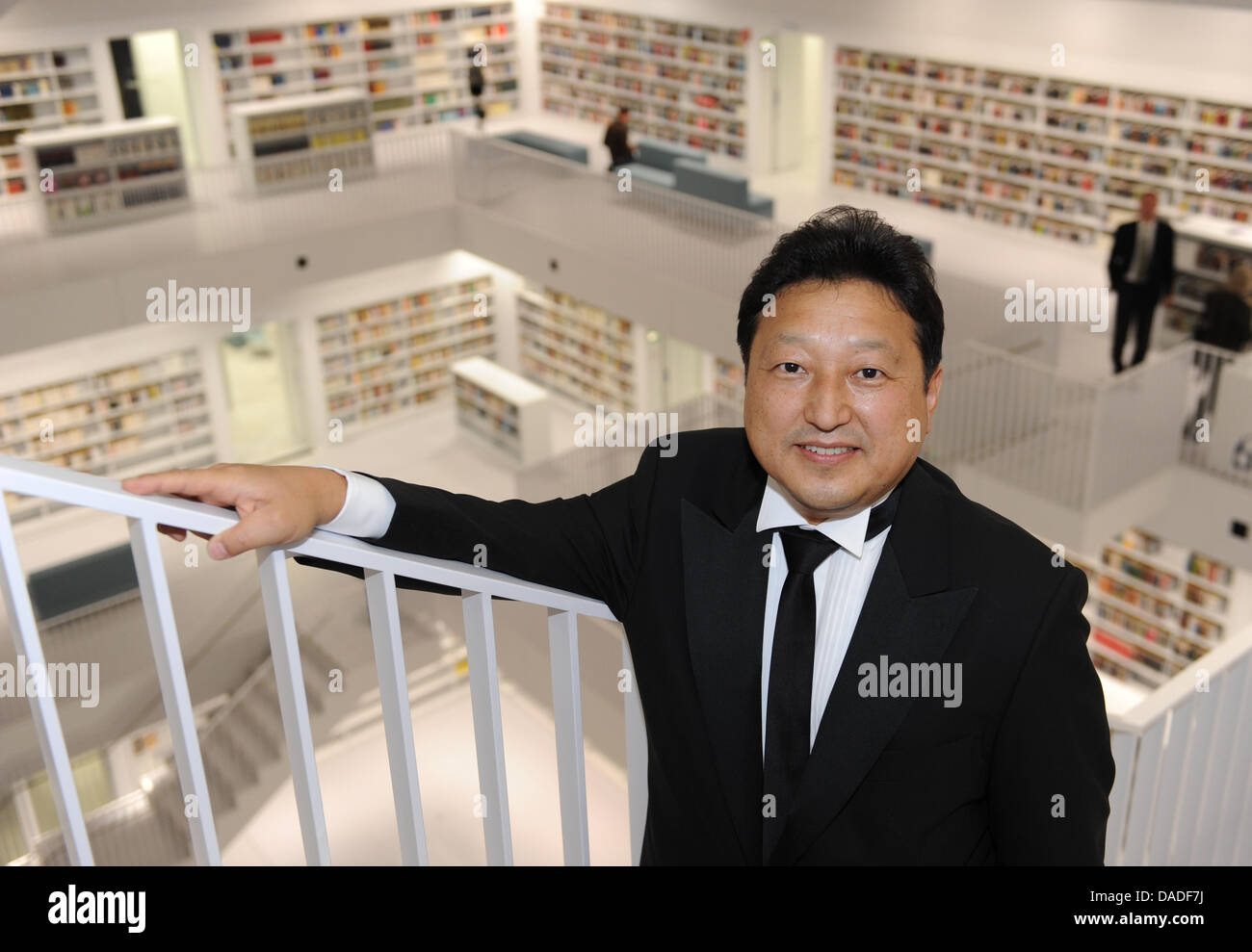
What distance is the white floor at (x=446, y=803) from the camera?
7.45 metres

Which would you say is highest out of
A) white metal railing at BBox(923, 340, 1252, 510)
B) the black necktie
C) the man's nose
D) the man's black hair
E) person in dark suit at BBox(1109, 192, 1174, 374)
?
the man's black hair

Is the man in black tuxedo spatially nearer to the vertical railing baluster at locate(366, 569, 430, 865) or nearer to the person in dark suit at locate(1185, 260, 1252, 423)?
the vertical railing baluster at locate(366, 569, 430, 865)

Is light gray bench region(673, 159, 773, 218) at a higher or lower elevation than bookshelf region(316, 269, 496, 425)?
higher

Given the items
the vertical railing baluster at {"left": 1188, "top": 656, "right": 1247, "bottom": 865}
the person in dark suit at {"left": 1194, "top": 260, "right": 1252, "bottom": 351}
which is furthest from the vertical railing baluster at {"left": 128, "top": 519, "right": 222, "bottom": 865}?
the person in dark suit at {"left": 1194, "top": 260, "right": 1252, "bottom": 351}

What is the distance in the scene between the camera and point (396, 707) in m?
1.32

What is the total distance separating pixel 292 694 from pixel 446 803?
693 centimetres

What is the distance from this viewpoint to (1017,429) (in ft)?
24.0

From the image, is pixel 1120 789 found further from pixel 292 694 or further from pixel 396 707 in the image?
pixel 292 694

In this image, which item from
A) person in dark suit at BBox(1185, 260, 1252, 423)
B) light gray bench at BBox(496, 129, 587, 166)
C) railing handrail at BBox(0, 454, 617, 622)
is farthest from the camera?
light gray bench at BBox(496, 129, 587, 166)

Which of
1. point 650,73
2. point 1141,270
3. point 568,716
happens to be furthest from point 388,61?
point 568,716

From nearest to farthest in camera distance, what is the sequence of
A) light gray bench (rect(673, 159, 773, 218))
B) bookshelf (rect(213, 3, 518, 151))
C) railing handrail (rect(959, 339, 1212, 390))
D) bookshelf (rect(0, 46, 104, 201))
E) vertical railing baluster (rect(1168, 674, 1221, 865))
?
1. vertical railing baluster (rect(1168, 674, 1221, 865))
2. railing handrail (rect(959, 339, 1212, 390))
3. light gray bench (rect(673, 159, 773, 218))
4. bookshelf (rect(0, 46, 104, 201))
5. bookshelf (rect(213, 3, 518, 151))

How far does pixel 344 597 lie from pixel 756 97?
26.0 feet

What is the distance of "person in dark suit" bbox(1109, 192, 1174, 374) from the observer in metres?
7.48

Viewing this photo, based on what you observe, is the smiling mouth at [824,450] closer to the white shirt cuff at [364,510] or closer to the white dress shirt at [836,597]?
the white dress shirt at [836,597]
